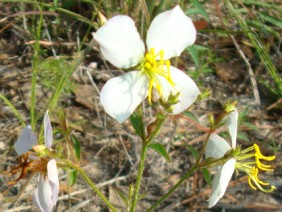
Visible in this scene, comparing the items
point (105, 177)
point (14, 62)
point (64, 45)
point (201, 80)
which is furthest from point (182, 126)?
point (14, 62)

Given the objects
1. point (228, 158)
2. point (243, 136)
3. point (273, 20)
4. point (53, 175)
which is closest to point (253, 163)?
point (228, 158)

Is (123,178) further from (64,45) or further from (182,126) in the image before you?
(64,45)

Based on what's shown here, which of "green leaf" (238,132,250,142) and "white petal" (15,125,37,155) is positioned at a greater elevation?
"white petal" (15,125,37,155)

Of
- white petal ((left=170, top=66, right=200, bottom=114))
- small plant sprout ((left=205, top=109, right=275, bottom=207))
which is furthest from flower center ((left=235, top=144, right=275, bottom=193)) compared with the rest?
white petal ((left=170, top=66, right=200, bottom=114))

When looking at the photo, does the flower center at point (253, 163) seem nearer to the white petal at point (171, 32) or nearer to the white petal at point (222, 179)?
the white petal at point (222, 179)

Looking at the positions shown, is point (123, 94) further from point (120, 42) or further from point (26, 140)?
point (26, 140)

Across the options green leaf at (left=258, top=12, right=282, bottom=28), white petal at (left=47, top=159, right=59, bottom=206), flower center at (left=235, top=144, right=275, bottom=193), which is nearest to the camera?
white petal at (left=47, top=159, right=59, bottom=206)

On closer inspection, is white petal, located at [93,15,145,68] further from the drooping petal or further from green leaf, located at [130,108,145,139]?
the drooping petal

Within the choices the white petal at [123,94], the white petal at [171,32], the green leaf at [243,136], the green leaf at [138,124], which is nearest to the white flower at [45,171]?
the white petal at [123,94]

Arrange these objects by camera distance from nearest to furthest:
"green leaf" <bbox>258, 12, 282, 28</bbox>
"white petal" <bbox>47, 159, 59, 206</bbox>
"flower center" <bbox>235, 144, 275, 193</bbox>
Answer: "white petal" <bbox>47, 159, 59, 206</bbox>
"flower center" <bbox>235, 144, 275, 193</bbox>
"green leaf" <bbox>258, 12, 282, 28</bbox>
